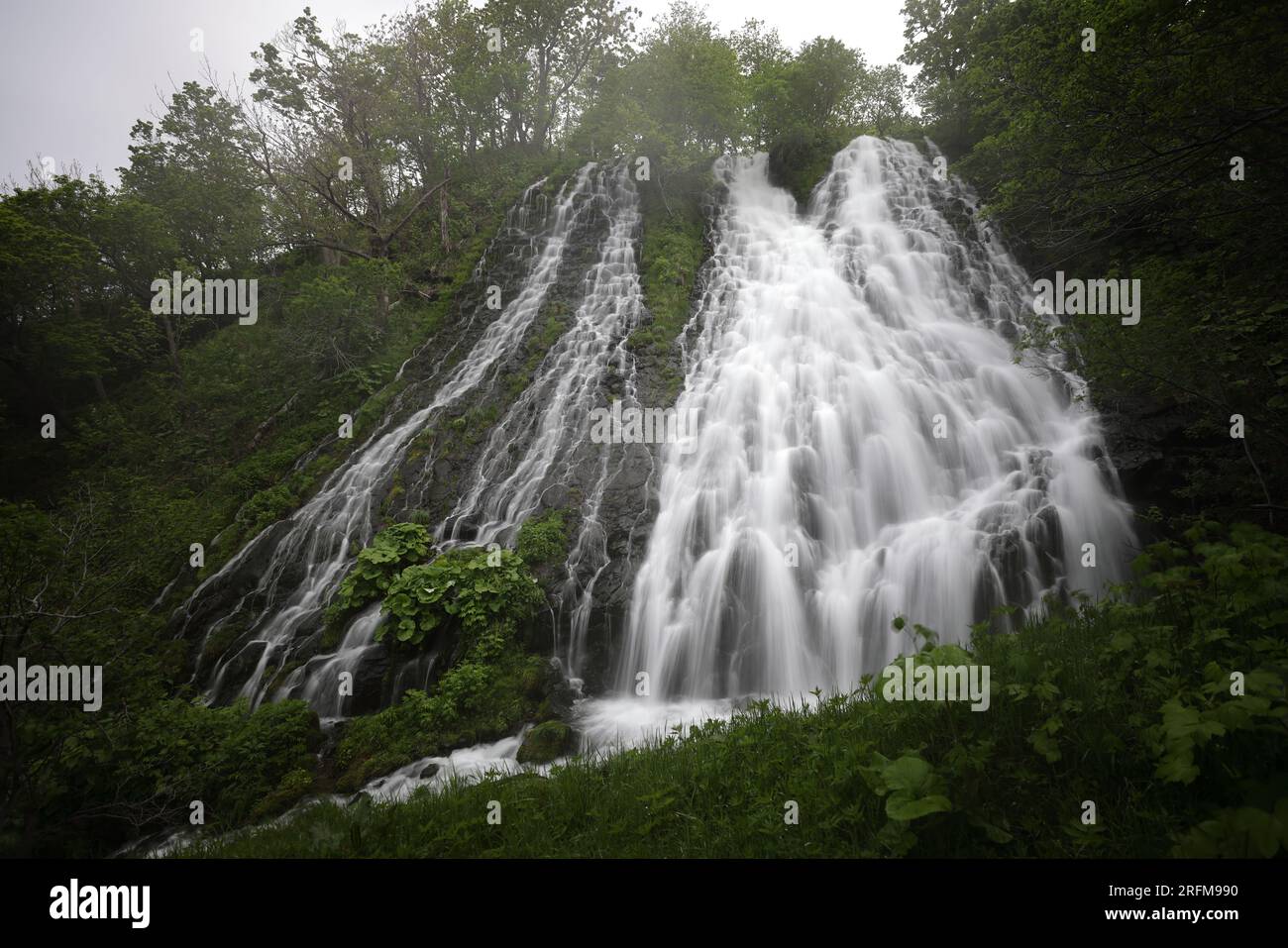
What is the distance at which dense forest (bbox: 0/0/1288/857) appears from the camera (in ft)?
10.4

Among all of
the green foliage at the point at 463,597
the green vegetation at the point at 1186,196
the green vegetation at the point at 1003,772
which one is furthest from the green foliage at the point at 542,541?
the green vegetation at the point at 1186,196

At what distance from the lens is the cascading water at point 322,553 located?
905cm

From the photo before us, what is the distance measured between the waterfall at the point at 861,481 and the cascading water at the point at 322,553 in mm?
5772

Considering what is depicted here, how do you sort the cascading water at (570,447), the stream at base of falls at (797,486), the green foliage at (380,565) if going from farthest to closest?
1. the cascading water at (570,447)
2. the green foliage at (380,565)
3. the stream at base of falls at (797,486)

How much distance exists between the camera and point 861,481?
10.3 metres

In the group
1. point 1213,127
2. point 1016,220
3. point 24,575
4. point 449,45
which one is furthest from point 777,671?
point 449,45

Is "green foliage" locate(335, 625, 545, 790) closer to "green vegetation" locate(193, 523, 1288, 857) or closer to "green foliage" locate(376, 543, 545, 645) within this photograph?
"green foliage" locate(376, 543, 545, 645)

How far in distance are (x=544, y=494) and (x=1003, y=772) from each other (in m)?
9.08

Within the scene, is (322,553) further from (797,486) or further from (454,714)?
(797,486)

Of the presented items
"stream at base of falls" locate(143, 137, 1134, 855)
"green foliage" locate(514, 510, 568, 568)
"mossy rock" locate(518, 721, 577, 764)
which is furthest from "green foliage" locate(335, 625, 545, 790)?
"green foliage" locate(514, 510, 568, 568)

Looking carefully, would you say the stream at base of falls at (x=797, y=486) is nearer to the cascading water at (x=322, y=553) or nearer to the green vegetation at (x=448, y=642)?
the cascading water at (x=322, y=553)

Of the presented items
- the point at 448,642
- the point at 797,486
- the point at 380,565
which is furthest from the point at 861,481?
the point at 380,565

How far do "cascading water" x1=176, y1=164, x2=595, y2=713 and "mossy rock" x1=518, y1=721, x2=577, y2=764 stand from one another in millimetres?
3697
